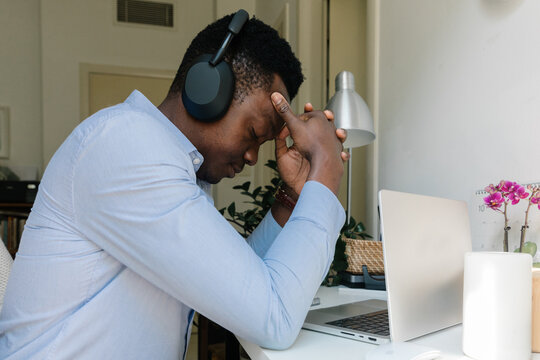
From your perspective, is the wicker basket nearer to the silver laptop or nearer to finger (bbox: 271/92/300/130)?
the silver laptop

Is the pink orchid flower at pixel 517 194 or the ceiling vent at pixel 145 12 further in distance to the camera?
the ceiling vent at pixel 145 12

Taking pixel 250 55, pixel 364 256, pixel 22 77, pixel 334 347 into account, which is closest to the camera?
pixel 334 347

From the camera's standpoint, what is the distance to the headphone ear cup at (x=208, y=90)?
2.31ft

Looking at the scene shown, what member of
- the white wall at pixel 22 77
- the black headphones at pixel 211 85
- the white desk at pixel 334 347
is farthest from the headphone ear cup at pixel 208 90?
the white wall at pixel 22 77

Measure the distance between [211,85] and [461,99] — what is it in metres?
0.78

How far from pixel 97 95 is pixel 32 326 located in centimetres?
356

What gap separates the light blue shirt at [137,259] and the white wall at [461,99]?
58cm

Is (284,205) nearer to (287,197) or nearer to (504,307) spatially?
(287,197)

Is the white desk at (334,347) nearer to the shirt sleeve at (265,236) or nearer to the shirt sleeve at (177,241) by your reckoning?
the shirt sleeve at (177,241)

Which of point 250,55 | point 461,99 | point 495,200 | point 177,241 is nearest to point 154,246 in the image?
point 177,241

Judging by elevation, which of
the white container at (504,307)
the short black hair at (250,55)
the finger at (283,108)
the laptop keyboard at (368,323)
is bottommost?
the laptop keyboard at (368,323)

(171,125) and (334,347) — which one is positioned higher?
(171,125)

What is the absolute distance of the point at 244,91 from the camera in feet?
2.41

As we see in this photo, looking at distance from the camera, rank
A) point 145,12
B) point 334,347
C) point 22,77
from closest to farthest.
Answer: point 334,347 → point 22,77 → point 145,12
